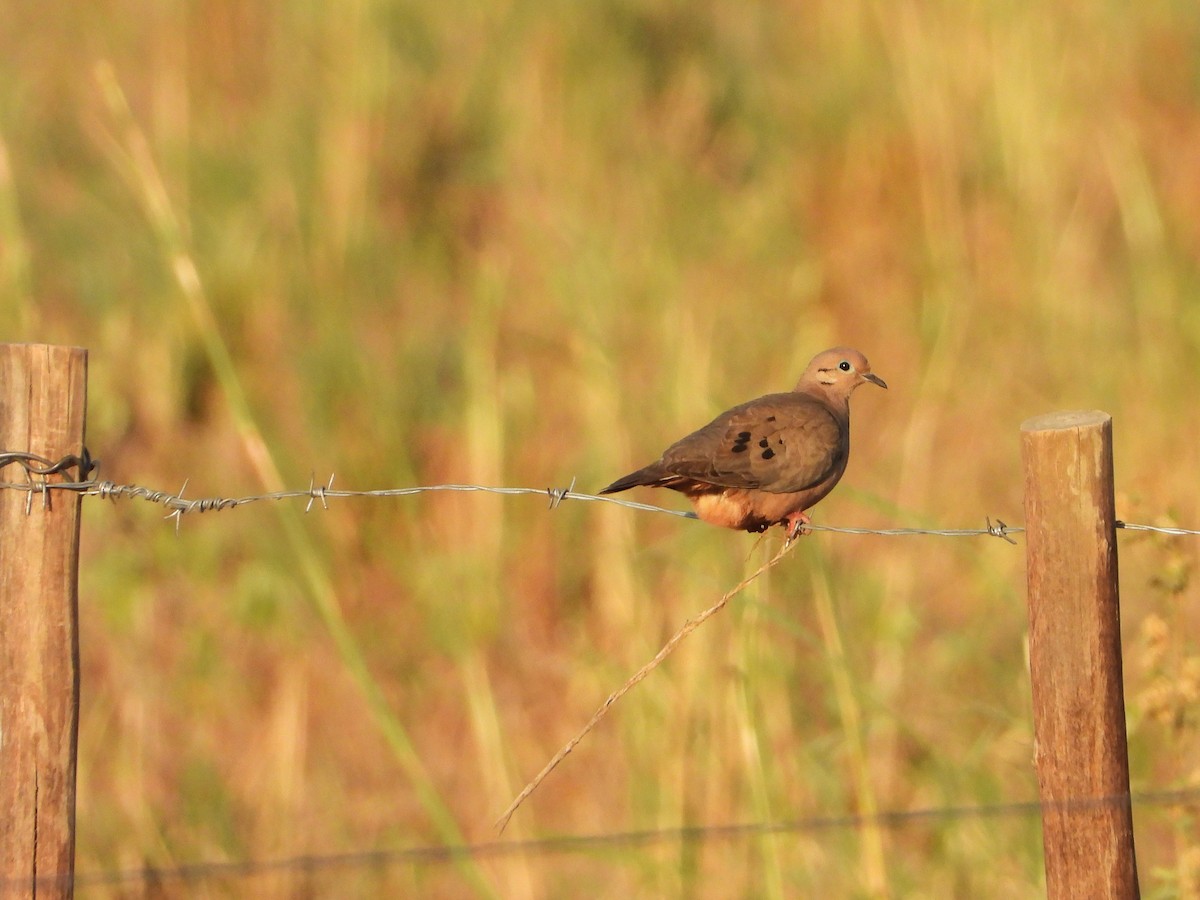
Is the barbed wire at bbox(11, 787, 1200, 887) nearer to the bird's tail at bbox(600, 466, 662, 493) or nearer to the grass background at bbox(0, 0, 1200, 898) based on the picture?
the grass background at bbox(0, 0, 1200, 898)

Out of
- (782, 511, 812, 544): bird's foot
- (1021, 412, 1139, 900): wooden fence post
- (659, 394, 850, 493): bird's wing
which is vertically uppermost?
(659, 394, 850, 493): bird's wing

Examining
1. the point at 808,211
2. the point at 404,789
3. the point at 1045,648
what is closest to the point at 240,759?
the point at 404,789

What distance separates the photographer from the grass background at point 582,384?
4.12 metres

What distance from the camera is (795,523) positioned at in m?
3.54

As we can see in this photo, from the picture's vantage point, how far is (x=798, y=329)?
21.8ft

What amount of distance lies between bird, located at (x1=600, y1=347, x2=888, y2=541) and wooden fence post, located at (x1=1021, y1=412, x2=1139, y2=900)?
1202 mm

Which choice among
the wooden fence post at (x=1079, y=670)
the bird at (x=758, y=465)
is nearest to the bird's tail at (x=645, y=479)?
the bird at (x=758, y=465)

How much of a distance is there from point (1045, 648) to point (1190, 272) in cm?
538

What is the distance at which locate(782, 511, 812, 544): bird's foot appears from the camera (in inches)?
138

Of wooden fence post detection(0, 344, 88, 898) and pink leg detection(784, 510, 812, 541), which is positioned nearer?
wooden fence post detection(0, 344, 88, 898)

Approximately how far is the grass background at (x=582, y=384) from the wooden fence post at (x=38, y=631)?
3.08 ft

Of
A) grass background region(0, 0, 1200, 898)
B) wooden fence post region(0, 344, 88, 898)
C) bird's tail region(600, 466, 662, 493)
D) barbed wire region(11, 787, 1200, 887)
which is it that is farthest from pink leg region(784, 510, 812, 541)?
wooden fence post region(0, 344, 88, 898)

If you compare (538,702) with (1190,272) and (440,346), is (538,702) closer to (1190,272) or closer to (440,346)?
(440,346)

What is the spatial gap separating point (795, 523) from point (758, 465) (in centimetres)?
26
